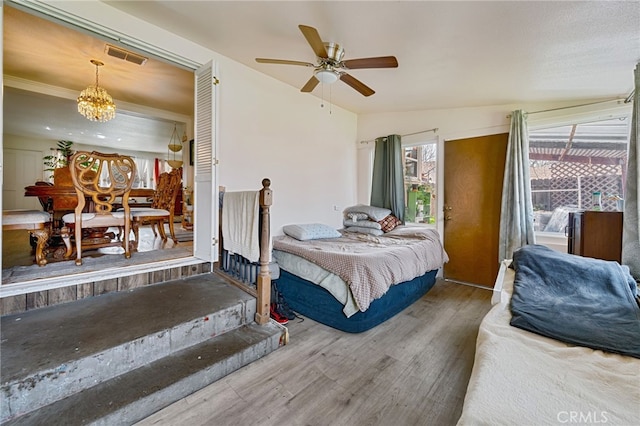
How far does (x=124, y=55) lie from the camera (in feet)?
9.71

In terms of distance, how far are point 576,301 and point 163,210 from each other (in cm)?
416

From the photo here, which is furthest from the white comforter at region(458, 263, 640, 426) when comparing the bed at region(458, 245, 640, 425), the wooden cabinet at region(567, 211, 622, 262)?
the wooden cabinet at region(567, 211, 622, 262)

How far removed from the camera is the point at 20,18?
7.70 feet

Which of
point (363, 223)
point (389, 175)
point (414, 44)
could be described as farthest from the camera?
point (389, 175)

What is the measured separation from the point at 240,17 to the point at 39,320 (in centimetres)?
273

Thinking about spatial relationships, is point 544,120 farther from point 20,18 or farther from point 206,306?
point 20,18

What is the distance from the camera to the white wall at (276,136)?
2492 mm

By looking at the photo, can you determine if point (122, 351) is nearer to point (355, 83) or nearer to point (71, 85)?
point (355, 83)

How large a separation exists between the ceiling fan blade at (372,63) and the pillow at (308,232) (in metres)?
1.94

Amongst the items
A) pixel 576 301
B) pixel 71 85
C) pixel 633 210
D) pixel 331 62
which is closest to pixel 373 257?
pixel 576 301

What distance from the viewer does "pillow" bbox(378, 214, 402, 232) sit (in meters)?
3.90

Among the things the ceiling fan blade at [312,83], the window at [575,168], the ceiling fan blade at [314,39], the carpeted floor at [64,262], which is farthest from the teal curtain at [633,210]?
the carpeted floor at [64,262]

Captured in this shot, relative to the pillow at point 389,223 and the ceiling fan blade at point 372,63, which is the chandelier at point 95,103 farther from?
the pillow at point 389,223

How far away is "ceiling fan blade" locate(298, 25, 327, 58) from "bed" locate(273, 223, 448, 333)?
1.74 meters
